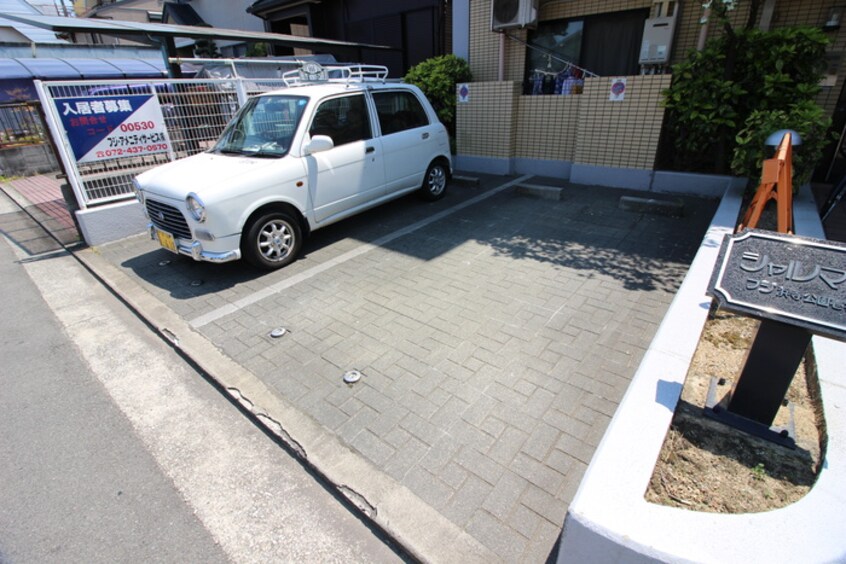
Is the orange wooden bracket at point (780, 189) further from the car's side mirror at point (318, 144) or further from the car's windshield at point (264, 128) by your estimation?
the car's windshield at point (264, 128)

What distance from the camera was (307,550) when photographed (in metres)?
2.12

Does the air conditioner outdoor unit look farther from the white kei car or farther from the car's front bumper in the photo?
the car's front bumper

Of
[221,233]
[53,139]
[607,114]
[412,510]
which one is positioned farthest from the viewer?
[607,114]

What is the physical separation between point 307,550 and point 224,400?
1.48m

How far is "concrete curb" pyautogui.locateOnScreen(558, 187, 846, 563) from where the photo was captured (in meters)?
Result: 1.49

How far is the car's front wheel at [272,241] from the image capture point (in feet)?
15.4

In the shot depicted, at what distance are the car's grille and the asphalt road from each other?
122 cm

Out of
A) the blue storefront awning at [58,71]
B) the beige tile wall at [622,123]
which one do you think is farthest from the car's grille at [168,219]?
the blue storefront awning at [58,71]

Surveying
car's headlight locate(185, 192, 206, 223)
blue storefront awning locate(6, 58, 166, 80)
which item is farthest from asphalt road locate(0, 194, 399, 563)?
blue storefront awning locate(6, 58, 166, 80)

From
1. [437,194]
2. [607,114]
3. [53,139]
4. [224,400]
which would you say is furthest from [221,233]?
[607,114]

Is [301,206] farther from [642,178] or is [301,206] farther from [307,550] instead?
[642,178]

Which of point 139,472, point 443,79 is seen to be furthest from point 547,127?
point 139,472

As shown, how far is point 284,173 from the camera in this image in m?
4.78

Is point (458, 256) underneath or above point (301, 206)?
underneath
